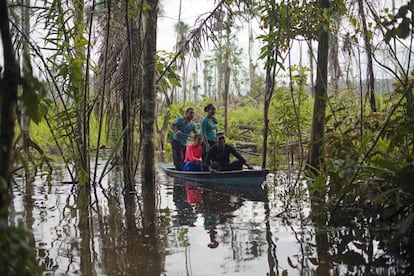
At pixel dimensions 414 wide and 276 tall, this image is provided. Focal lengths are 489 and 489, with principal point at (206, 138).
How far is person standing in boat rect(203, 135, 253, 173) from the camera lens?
32.2ft

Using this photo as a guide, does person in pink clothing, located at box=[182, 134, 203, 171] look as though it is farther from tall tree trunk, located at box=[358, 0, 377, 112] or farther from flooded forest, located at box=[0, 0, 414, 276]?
tall tree trunk, located at box=[358, 0, 377, 112]

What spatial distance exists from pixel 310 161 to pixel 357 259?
4243 millimetres

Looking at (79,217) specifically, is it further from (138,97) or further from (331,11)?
(331,11)

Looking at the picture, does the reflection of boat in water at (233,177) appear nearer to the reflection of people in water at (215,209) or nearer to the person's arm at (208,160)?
the person's arm at (208,160)

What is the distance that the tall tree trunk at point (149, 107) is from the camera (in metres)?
9.27

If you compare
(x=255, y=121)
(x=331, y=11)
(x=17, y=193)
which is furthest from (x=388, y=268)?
(x=255, y=121)

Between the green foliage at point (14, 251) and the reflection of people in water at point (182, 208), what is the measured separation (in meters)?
4.04

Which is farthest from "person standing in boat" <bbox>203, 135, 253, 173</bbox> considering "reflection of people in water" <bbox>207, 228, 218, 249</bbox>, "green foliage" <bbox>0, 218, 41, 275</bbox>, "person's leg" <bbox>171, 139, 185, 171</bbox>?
"green foliage" <bbox>0, 218, 41, 275</bbox>

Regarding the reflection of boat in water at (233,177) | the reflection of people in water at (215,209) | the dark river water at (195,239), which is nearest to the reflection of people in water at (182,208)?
the dark river water at (195,239)

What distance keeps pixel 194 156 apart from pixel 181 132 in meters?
0.83

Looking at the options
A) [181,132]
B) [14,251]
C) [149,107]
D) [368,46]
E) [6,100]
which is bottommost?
[14,251]

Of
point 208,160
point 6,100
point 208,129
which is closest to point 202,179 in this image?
point 208,160

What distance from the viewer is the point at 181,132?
37.3 ft

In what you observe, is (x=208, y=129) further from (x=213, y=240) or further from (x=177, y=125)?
(x=213, y=240)
